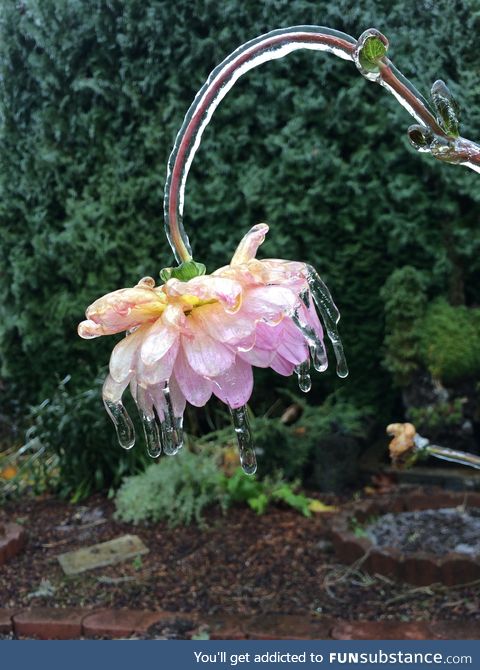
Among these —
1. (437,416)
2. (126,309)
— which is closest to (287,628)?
(437,416)

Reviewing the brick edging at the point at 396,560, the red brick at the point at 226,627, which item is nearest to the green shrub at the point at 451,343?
the brick edging at the point at 396,560

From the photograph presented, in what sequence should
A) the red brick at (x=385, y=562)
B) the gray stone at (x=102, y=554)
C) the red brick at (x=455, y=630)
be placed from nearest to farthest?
the red brick at (x=455, y=630) → the red brick at (x=385, y=562) → the gray stone at (x=102, y=554)

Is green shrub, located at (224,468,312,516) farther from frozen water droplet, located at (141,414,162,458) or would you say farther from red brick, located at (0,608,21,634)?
frozen water droplet, located at (141,414,162,458)

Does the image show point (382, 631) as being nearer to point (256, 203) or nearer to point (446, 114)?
point (446, 114)

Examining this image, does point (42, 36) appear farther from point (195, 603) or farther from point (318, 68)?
point (195, 603)

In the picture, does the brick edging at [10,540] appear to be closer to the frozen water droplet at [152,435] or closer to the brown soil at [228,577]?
the brown soil at [228,577]

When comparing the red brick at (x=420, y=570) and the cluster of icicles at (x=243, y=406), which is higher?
the cluster of icicles at (x=243, y=406)
